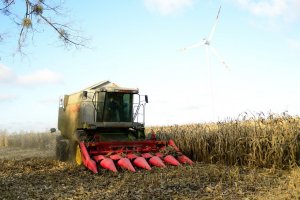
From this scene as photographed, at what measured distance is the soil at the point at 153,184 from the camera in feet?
25.7

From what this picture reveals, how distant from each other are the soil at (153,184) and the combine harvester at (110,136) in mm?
477

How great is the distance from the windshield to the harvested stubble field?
224 cm

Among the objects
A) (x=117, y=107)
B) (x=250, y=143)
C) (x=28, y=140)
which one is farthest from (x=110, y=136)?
(x=28, y=140)

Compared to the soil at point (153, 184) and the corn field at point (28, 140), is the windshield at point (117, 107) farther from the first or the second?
the corn field at point (28, 140)

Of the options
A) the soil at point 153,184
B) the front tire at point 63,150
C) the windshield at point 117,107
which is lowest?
the soil at point 153,184

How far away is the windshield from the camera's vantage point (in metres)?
13.8

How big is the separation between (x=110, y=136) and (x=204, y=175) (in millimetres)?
4998

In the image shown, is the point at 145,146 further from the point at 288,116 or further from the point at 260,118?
the point at 288,116

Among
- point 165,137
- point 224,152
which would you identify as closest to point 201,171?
point 224,152

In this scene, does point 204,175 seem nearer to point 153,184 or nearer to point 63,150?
point 153,184

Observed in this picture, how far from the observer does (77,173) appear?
1090cm

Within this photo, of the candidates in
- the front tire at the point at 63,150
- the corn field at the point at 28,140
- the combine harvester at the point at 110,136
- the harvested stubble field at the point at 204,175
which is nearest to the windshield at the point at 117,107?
the combine harvester at the point at 110,136

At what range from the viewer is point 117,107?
45.9ft

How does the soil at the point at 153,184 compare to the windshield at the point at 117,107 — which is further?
the windshield at the point at 117,107
